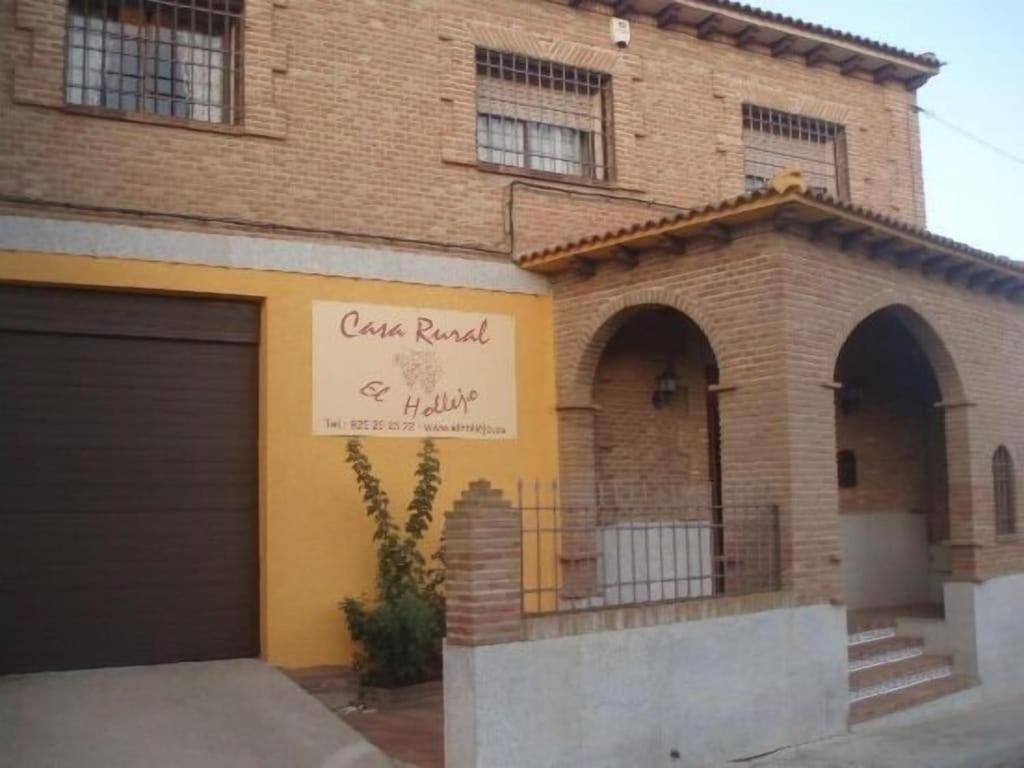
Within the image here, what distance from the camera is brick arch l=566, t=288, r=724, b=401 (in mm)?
9867

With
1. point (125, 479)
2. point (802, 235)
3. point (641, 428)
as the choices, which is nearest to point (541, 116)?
point (641, 428)

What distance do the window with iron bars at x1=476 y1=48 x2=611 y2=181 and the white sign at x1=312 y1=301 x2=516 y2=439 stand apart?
1.79 meters

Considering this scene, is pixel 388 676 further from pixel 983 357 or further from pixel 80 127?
pixel 983 357

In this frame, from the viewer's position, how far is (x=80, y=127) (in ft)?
29.3

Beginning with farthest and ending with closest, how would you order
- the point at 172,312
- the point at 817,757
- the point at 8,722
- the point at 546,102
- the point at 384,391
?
1. the point at 546,102
2. the point at 384,391
3. the point at 172,312
4. the point at 817,757
5. the point at 8,722

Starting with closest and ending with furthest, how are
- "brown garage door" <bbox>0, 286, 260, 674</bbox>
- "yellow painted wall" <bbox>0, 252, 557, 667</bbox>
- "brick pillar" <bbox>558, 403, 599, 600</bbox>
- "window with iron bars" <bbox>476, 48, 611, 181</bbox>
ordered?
"brown garage door" <bbox>0, 286, 260, 674</bbox> → "yellow painted wall" <bbox>0, 252, 557, 667</bbox> → "brick pillar" <bbox>558, 403, 599, 600</bbox> → "window with iron bars" <bbox>476, 48, 611, 181</bbox>

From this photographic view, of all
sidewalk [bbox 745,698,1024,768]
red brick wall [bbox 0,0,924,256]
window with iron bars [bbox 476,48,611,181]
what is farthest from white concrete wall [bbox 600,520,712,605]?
window with iron bars [bbox 476,48,611,181]

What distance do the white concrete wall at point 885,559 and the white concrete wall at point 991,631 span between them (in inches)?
75.5

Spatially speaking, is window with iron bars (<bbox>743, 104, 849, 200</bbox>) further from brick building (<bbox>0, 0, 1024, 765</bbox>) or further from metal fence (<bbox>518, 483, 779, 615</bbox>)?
metal fence (<bbox>518, 483, 779, 615</bbox>)

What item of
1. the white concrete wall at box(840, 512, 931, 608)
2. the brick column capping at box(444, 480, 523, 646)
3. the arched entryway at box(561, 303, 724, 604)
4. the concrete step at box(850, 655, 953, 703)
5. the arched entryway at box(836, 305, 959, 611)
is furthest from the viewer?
the arched entryway at box(836, 305, 959, 611)

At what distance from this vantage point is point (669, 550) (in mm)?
10031

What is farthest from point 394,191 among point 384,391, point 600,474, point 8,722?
point 8,722

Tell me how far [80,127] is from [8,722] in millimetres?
4371

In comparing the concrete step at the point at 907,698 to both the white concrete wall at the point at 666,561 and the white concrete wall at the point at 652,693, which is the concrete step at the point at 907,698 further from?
the white concrete wall at the point at 666,561
